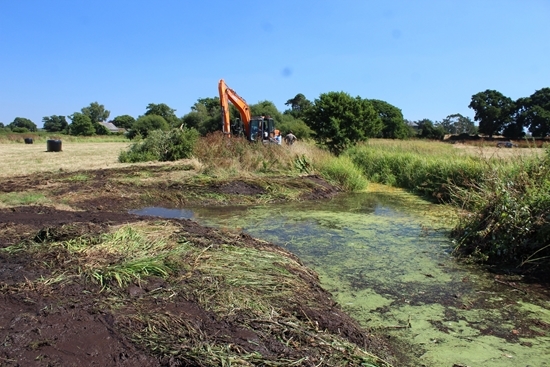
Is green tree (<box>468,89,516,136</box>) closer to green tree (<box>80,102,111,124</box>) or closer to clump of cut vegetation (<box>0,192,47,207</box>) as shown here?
clump of cut vegetation (<box>0,192,47,207</box>)

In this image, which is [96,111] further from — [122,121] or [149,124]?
[149,124]

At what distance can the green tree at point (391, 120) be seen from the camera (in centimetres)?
7231

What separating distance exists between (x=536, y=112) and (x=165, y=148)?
56721 mm

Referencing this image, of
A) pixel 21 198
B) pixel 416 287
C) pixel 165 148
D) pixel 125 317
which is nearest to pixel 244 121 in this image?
pixel 165 148

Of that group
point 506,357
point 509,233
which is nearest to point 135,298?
point 506,357

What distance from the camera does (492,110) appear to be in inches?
2633

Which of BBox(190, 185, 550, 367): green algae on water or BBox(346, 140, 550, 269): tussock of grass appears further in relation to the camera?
BBox(346, 140, 550, 269): tussock of grass

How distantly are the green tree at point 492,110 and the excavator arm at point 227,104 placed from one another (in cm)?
5525

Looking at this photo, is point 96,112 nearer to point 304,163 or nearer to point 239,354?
point 304,163

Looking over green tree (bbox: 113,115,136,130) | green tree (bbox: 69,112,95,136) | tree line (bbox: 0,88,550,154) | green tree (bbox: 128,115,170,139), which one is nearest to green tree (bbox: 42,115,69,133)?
tree line (bbox: 0,88,550,154)

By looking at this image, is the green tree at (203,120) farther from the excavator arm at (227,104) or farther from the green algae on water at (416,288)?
the green algae on water at (416,288)

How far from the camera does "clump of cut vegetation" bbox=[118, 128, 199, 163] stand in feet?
66.8

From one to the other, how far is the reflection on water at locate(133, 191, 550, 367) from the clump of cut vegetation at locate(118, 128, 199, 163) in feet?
34.7

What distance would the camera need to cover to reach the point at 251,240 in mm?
6520
